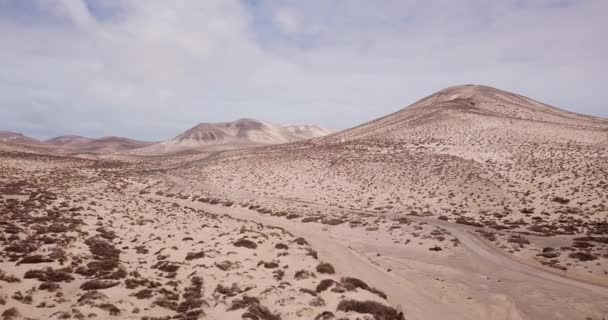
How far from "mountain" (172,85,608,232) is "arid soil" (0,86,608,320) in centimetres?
32

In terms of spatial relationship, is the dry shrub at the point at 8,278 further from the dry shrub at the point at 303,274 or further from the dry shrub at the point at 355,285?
the dry shrub at the point at 355,285

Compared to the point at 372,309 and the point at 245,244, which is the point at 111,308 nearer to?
the point at 372,309

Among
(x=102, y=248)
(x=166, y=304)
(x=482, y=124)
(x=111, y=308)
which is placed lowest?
(x=166, y=304)

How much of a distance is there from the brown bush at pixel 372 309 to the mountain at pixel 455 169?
65.7 feet

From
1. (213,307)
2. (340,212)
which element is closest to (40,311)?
(213,307)

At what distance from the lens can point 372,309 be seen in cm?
1256

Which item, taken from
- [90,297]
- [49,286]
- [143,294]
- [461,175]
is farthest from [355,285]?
[461,175]

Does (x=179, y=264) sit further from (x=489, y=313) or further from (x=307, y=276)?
(x=489, y=313)

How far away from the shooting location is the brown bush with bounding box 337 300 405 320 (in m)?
12.4

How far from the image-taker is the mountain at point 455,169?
117 feet

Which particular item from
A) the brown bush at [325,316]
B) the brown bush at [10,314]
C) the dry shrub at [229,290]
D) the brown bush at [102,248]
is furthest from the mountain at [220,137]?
the brown bush at [10,314]

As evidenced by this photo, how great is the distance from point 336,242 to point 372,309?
13222mm

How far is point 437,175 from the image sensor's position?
4772 cm

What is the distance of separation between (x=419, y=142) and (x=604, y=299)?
51.8 meters
